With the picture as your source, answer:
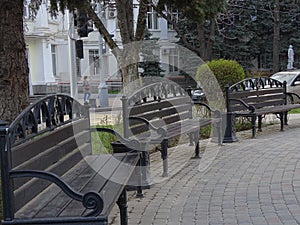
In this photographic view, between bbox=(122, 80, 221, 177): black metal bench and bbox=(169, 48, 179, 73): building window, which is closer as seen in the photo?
bbox=(122, 80, 221, 177): black metal bench

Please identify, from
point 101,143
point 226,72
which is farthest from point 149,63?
point 101,143

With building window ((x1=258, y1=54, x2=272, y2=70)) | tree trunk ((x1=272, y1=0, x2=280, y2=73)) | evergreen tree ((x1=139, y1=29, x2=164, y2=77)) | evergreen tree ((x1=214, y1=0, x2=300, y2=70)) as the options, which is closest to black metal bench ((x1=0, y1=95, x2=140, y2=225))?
evergreen tree ((x1=139, y1=29, x2=164, y2=77))

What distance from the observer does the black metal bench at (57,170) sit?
10.6 feet

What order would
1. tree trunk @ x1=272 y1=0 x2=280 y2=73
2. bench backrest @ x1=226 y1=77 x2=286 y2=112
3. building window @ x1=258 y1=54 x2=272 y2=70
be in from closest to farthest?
1. bench backrest @ x1=226 y1=77 x2=286 y2=112
2. tree trunk @ x1=272 y1=0 x2=280 y2=73
3. building window @ x1=258 y1=54 x2=272 y2=70

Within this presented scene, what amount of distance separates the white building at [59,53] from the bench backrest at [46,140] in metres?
21.2

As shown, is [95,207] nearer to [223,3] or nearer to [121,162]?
[121,162]

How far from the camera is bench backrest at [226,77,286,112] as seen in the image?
10.5 meters

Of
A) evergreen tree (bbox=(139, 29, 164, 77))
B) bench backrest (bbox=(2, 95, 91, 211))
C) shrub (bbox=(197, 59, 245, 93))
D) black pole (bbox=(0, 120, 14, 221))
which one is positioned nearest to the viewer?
black pole (bbox=(0, 120, 14, 221))

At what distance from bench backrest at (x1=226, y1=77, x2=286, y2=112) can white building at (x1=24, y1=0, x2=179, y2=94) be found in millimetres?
14762

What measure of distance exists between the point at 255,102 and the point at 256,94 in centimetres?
20

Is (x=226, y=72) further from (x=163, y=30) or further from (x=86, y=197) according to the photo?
(x=163, y=30)

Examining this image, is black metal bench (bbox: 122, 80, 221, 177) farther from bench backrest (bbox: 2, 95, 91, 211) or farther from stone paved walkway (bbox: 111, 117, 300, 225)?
bench backrest (bbox: 2, 95, 91, 211)

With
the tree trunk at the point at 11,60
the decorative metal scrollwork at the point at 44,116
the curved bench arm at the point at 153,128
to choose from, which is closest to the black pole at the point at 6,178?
the decorative metal scrollwork at the point at 44,116

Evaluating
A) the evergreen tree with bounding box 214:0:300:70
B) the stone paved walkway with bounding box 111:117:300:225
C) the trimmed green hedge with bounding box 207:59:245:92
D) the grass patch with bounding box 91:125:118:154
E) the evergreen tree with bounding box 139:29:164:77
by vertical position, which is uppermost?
the evergreen tree with bounding box 214:0:300:70
